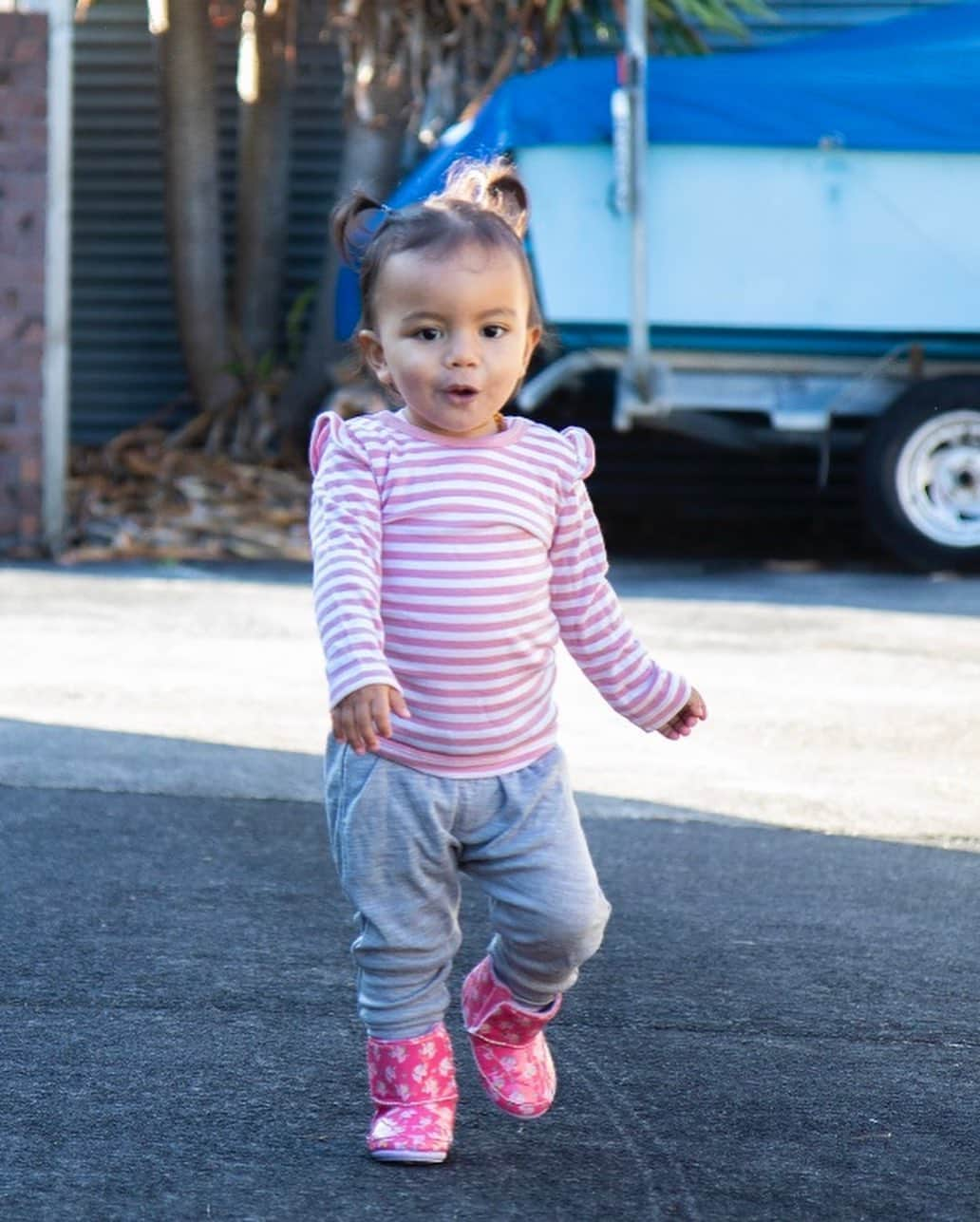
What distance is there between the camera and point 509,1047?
2906 mm

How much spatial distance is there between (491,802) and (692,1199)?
54cm

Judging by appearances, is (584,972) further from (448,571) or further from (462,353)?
(462,353)

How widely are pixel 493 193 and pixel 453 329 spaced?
296 millimetres

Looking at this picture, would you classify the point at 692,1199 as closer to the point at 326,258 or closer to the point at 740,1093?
the point at 740,1093

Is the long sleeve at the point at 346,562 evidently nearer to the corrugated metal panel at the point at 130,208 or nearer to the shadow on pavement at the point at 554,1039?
the shadow on pavement at the point at 554,1039

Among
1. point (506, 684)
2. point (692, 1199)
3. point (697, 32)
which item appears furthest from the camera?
point (697, 32)

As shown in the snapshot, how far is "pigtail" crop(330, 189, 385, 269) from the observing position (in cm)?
295

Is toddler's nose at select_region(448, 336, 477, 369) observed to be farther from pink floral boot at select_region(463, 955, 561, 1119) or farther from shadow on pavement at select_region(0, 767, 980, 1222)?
shadow on pavement at select_region(0, 767, 980, 1222)

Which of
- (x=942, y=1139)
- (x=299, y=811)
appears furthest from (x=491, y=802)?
(x=299, y=811)

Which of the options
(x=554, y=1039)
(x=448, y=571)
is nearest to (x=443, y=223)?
(x=448, y=571)

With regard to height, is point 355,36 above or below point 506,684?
above

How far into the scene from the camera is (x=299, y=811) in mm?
4844

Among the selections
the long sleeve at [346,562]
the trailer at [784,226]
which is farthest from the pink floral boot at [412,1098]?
the trailer at [784,226]

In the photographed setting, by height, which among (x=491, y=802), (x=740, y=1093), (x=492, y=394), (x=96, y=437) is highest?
(x=492, y=394)
